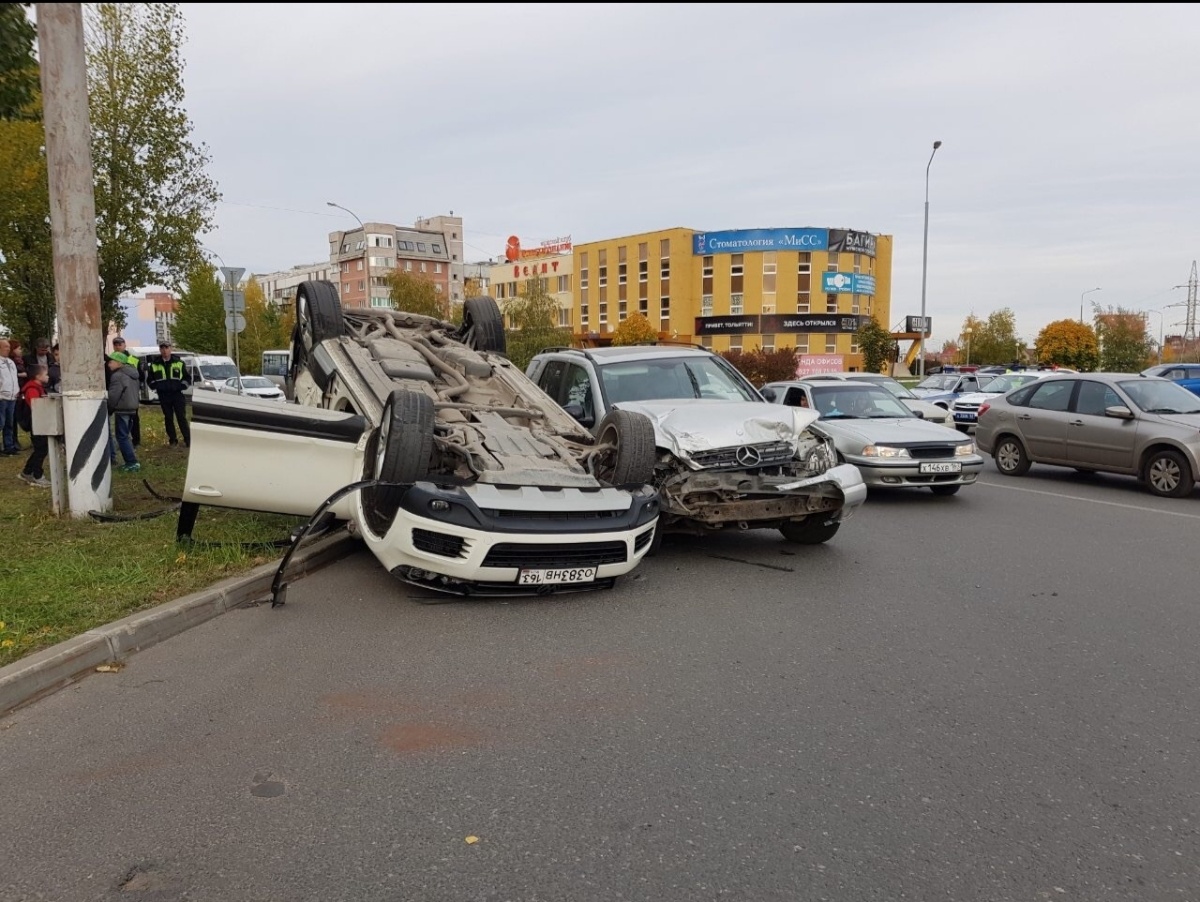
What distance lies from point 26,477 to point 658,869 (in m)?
10.3

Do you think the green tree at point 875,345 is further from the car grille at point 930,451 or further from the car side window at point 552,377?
the car side window at point 552,377

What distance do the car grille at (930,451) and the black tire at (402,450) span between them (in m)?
6.44

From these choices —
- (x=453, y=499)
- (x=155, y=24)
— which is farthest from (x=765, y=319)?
(x=453, y=499)

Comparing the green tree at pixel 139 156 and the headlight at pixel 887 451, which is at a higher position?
the green tree at pixel 139 156

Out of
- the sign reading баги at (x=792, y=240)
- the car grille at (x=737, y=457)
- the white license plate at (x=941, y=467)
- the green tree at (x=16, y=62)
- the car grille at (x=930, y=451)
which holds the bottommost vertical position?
the white license plate at (x=941, y=467)

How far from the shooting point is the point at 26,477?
10.1 m

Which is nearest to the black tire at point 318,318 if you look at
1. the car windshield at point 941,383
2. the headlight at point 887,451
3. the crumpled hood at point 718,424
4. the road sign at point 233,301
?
the crumpled hood at point 718,424

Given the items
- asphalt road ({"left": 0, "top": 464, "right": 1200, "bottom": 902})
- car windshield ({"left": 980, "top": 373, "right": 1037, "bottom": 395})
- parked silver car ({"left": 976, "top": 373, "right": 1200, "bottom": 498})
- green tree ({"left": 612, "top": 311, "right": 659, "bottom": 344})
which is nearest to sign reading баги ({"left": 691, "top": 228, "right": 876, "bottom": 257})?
green tree ({"left": 612, "top": 311, "right": 659, "bottom": 344})

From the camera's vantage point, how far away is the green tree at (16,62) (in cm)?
630

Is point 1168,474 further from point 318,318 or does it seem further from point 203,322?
point 203,322

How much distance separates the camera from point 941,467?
1002 centimetres

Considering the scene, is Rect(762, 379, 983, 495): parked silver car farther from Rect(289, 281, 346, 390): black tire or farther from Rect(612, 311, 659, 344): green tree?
Rect(612, 311, 659, 344): green tree

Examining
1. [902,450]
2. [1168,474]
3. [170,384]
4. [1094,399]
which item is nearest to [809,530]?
[902,450]

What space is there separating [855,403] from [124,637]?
937cm
